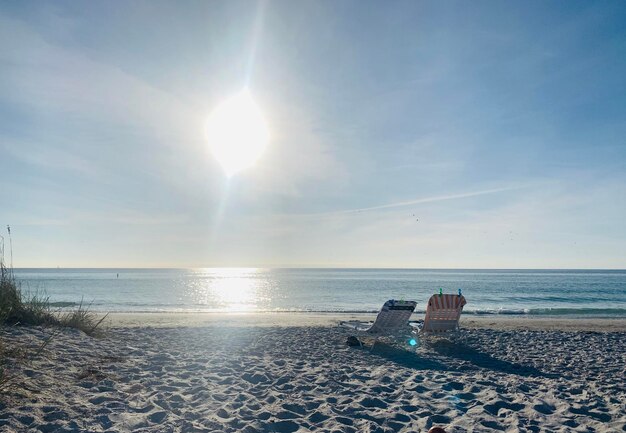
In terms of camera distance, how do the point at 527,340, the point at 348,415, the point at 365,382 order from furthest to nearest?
the point at 527,340 < the point at 365,382 < the point at 348,415

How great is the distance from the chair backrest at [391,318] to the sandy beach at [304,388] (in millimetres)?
472

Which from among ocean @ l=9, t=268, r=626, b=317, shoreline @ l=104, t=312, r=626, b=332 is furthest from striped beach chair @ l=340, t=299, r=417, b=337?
ocean @ l=9, t=268, r=626, b=317

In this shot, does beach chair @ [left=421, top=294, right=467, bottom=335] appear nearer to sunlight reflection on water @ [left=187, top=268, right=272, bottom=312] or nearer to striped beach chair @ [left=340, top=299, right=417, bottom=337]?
striped beach chair @ [left=340, top=299, right=417, bottom=337]

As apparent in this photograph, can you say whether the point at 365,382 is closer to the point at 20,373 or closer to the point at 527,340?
the point at 20,373

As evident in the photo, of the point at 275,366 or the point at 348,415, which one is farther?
the point at 275,366

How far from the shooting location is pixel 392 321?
33.2ft

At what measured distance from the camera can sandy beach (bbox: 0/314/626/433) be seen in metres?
4.69

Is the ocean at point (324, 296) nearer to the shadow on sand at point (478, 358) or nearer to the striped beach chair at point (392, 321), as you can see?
the striped beach chair at point (392, 321)

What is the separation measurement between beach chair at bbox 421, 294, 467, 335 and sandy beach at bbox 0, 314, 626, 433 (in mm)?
1000

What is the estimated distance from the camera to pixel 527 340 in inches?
433

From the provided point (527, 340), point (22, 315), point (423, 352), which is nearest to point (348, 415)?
point (423, 352)

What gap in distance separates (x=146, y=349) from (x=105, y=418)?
4316 millimetres

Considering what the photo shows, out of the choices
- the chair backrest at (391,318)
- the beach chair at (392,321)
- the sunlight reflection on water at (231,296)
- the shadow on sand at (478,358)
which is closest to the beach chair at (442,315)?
the shadow on sand at (478,358)

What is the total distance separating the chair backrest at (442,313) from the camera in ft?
34.8
